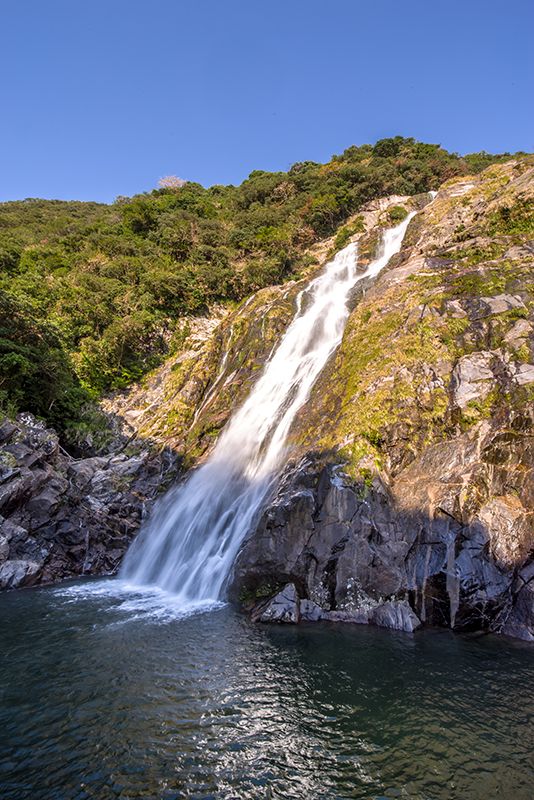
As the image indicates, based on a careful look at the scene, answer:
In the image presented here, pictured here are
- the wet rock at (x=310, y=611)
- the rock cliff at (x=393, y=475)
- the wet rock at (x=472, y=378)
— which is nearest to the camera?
the rock cliff at (x=393, y=475)

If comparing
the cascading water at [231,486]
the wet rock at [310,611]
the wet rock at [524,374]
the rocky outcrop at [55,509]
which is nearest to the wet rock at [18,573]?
the rocky outcrop at [55,509]

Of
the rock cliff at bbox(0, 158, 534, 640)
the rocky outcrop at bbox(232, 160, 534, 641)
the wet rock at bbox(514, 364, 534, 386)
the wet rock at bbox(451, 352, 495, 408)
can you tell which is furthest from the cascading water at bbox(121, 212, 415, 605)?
the wet rock at bbox(514, 364, 534, 386)

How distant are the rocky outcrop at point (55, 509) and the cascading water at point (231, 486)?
1.43 m

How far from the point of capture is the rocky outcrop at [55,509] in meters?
16.7

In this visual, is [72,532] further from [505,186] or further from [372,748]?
[505,186]

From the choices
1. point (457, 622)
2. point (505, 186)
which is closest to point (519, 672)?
point (457, 622)

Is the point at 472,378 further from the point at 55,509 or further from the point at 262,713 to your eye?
the point at 55,509

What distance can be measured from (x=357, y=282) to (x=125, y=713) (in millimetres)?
26457

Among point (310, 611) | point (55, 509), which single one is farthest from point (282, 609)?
point (55, 509)

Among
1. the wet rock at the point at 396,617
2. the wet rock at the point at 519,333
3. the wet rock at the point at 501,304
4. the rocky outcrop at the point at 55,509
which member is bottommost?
the rocky outcrop at the point at 55,509

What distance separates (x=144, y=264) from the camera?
Result: 41094mm

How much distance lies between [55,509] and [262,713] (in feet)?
45.4

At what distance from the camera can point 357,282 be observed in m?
28.7

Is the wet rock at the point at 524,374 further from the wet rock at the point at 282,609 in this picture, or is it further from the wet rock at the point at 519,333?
the wet rock at the point at 282,609
